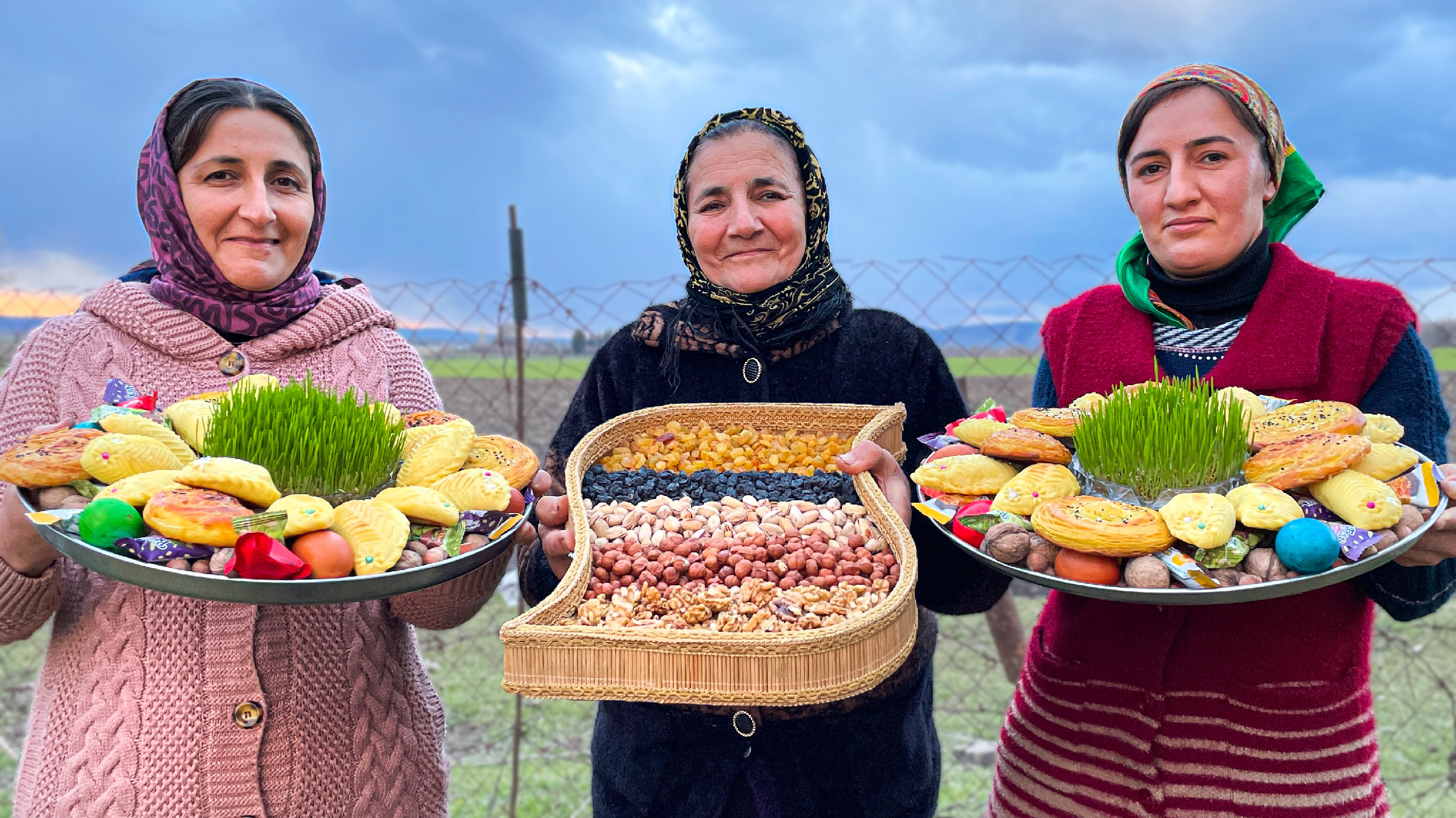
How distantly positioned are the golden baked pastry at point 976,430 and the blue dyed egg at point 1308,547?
513 mm

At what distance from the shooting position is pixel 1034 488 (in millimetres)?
1653

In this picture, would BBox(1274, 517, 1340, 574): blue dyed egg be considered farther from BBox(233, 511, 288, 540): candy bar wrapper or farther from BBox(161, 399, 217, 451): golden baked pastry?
BBox(161, 399, 217, 451): golden baked pastry

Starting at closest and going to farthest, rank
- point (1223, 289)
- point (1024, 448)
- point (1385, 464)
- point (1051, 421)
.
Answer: point (1385, 464)
point (1024, 448)
point (1051, 421)
point (1223, 289)

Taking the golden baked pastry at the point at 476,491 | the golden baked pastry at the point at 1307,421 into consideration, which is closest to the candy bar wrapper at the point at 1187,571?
the golden baked pastry at the point at 1307,421

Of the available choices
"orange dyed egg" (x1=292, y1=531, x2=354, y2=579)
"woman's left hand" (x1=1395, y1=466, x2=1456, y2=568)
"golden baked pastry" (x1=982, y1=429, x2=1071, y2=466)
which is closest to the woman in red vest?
"woman's left hand" (x1=1395, y1=466, x2=1456, y2=568)

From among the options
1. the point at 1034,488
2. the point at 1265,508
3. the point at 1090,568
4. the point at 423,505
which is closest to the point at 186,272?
the point at 423,505

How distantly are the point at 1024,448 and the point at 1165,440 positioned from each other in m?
0.24

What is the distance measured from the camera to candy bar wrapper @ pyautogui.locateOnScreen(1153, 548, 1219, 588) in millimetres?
1432

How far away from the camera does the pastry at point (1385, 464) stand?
5.42 feet

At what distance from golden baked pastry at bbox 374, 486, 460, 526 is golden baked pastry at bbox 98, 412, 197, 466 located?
1.40ft

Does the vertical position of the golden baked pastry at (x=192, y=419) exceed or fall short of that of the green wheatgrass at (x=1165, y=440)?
it exceeds it

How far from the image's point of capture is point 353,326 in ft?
7.14

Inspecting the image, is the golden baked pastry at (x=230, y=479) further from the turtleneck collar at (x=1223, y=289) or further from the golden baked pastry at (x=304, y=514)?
the turtleneck collar at (x=1223, y=289)

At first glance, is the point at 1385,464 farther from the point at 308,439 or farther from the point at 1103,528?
the point at 308,439
